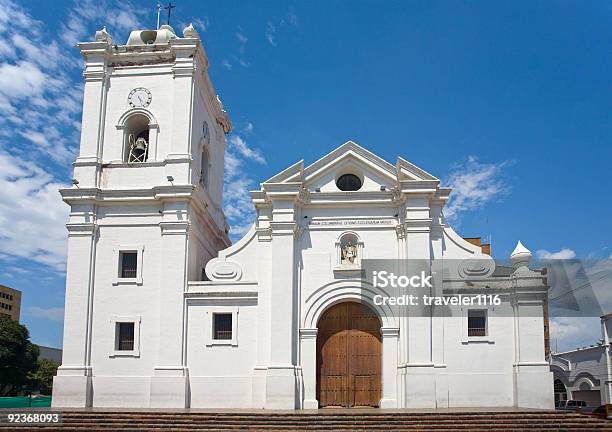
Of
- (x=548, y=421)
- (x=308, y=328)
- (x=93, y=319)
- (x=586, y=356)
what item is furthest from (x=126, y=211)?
(x=586, y=356)

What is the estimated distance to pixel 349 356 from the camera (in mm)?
24375

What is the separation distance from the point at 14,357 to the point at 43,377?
14.4 ft

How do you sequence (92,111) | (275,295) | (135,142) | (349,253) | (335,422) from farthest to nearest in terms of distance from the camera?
1. (135,142)
2. (92,111)
3. (349,253)
4. (275,295)
5. (335,422)

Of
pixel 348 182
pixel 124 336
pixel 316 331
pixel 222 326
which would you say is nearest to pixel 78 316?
pixel 124 336

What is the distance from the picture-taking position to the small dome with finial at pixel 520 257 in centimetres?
2491

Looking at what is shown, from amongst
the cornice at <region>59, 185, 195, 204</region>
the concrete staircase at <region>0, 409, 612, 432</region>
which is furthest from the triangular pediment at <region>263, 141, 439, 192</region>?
the concrete staircase at <region>0, 409, 612, 432</region>

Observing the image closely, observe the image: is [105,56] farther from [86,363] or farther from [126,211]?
[86,363]

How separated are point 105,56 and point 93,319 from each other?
35.3ft

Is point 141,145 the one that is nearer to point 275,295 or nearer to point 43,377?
point 275,295

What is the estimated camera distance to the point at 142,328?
81.0 feet

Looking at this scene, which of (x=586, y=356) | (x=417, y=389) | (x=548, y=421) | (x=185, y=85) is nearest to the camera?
(x=548, y=421)

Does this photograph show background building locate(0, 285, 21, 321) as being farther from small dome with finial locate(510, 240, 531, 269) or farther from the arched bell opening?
small dome with finial locate(510, 240, 531, 269)

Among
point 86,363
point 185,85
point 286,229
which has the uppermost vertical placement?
point 185,85

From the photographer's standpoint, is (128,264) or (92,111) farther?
(92,111)
